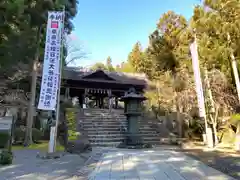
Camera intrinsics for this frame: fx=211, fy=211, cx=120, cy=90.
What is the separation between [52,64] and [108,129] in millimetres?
5103

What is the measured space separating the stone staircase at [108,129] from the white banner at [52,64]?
11.1 feet

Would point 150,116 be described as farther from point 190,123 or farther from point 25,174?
point 25,174

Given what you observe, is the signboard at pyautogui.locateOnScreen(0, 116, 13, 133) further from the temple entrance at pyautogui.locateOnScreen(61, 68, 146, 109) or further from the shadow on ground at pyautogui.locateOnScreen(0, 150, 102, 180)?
the shadow on ground at pyautogui.locateOnScreen(0, 150, 102, 180)

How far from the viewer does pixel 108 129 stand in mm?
11062

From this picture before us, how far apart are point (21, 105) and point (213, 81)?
1142cm

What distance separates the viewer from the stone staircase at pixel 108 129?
9.96 m

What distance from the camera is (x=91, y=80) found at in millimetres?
16672

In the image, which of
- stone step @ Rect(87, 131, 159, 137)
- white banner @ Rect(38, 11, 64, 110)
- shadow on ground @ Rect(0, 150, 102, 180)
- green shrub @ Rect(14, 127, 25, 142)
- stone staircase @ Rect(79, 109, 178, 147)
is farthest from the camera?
green shrub @ Rect(14, 127, 25, 142)

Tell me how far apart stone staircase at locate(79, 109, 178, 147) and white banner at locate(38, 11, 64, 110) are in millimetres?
3393

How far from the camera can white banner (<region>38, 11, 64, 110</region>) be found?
22.9 feet

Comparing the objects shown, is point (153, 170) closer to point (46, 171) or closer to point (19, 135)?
point (46, 171)

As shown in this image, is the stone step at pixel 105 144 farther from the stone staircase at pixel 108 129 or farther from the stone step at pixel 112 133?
the stone step at pixel 112 133

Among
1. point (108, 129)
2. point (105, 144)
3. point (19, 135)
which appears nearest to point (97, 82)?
point (108, 129)

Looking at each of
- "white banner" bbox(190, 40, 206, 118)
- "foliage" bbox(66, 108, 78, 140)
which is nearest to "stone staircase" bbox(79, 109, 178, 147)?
"foliage" bbox(66, 108, 78, 140)
